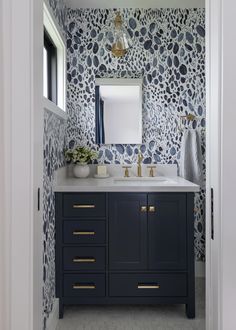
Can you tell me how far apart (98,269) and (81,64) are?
1886mm

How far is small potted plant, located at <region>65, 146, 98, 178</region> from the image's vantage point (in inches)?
120

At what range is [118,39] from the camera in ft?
9.62

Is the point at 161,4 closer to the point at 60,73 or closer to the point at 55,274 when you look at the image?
the point at 60,73

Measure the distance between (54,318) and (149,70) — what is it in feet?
7.52

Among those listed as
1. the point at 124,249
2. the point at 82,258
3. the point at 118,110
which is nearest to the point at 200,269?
the point at 124,249

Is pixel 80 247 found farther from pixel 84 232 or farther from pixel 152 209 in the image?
pixel 152 209

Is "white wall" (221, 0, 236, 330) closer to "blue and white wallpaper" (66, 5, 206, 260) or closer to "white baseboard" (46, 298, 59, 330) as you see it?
"white baseboard" (46, 298, 59, 330)

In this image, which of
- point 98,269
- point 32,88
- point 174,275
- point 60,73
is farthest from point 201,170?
point 32,88

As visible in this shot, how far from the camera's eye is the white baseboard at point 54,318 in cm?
228

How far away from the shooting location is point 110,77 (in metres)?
3.24

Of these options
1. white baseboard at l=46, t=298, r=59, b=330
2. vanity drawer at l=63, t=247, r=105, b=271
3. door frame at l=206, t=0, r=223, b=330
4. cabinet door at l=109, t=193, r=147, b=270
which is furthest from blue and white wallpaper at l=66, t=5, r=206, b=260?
door frame at l=206, t=0, r=223, b=330

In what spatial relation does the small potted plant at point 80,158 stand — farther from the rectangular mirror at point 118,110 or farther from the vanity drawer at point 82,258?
the vanity drawer at point 82,258

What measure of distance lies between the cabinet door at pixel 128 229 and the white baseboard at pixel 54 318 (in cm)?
55

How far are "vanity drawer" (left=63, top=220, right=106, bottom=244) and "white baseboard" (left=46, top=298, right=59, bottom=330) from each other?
1.55 feet
